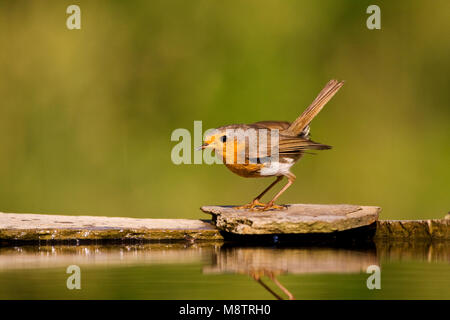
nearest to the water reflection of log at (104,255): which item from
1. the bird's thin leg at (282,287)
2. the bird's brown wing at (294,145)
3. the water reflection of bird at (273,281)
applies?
the water reflection of bird at (273,281)

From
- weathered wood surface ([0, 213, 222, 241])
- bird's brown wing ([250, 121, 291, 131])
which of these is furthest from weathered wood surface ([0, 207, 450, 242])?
bird's brown wing ([250, 121, 291, 131])

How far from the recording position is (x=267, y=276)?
12.2ft

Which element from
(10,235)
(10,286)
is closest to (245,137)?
(10,235)

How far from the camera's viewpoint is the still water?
3.30m

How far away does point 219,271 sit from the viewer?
382 cm

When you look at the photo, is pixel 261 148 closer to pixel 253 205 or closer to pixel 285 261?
pixel 253 205

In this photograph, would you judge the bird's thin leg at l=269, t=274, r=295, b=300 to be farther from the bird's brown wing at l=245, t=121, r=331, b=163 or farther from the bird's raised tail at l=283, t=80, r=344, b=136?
the bird's raised tail at l=283, t=80, r=344, b=136

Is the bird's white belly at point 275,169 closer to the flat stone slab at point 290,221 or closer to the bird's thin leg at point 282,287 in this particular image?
the flat stone slab at point 290,221

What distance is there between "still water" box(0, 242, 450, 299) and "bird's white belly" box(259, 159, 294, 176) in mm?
659

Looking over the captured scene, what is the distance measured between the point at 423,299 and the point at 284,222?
67.5 inches

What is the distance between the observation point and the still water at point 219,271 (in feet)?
10.8

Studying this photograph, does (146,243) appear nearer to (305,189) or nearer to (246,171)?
(246,171)

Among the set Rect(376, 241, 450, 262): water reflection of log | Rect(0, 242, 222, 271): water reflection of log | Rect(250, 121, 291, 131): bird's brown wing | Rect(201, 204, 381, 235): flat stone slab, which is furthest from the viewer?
Rect(250, 121, 291, 131): bird's brown wing

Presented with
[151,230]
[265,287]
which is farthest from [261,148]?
[265,287]
